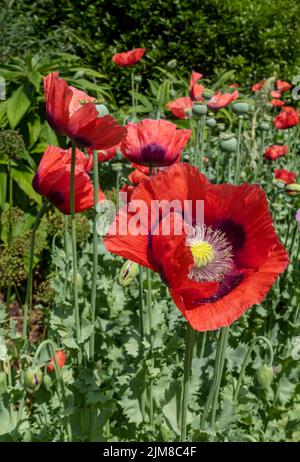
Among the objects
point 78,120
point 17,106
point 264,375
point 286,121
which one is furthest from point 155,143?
point 286,121

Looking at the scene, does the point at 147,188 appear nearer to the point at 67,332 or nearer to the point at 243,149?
the point at 67,332

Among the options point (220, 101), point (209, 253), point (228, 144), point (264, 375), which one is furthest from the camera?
point (220, 101)

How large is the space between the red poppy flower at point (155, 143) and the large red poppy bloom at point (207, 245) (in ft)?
1.30

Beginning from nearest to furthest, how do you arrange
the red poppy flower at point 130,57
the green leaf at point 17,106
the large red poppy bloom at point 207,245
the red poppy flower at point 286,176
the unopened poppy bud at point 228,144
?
the large red poppy bloom at point 207,245 < the unopened poppy bud at point 228,144 < the red poppy flower at point 286,176 < the red poppy flower at point 130,57 < the green leaf at point 17,106

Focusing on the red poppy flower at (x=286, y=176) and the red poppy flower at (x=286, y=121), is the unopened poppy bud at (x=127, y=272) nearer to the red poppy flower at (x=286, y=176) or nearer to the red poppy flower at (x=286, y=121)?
the red poppy flower at (x=286, y=176)

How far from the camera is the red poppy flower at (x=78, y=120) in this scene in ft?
3.58

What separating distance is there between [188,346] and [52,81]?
537 millimetres

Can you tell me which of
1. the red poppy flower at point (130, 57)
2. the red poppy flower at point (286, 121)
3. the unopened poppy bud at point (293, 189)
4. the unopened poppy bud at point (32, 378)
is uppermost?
the red poppy flower at point (130, 57)

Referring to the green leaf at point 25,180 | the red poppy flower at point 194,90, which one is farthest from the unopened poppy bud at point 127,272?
the green leaf at point 25,180

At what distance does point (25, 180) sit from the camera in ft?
9.51

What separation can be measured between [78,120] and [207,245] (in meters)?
0.33

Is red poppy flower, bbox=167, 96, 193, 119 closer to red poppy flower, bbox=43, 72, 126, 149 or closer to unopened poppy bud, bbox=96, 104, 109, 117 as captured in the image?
unopened poppy bud, bbox=96, 104, 109, 117

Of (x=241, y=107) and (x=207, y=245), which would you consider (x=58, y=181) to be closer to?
(x=207, y=245)

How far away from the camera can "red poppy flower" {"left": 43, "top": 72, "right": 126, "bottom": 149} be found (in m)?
1.09
